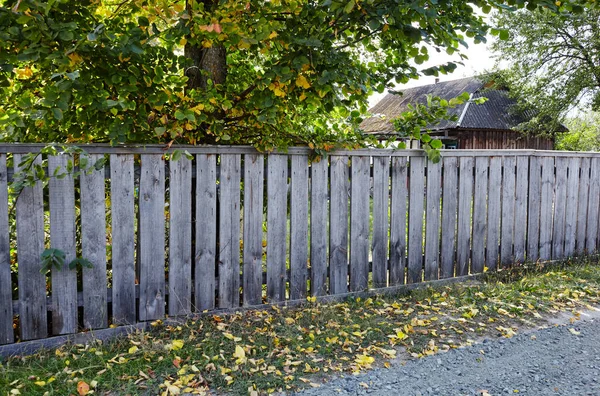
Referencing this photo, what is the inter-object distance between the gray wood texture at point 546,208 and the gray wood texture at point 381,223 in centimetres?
227

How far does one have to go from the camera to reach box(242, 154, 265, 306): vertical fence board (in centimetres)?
404

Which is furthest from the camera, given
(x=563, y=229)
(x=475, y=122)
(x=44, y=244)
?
(x=475, y=122)

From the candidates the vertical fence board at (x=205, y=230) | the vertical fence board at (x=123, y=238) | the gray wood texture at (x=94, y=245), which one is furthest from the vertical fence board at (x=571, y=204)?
the gray wood texture at (x=94, y=245)

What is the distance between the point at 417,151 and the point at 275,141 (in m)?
1.53

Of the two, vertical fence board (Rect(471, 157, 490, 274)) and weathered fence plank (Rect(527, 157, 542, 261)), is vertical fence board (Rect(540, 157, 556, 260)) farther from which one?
vertical fence board (Rect(471, 157, 490, 274))

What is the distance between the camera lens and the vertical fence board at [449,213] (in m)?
4.90

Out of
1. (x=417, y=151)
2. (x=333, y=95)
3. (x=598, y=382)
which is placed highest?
(x=333, y=95)

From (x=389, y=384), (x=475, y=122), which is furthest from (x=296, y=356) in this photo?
(x=475, y=122)

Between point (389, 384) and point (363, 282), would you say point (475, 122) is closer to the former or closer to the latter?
point (363, 282)

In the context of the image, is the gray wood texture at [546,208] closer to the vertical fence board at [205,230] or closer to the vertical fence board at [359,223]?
the vertical fence board at [359,223]

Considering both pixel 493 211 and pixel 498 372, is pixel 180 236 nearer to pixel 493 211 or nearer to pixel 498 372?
pixel 498 372

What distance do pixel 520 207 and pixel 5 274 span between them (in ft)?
16.6

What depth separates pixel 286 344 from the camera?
3361 mm

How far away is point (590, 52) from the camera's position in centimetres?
2022
